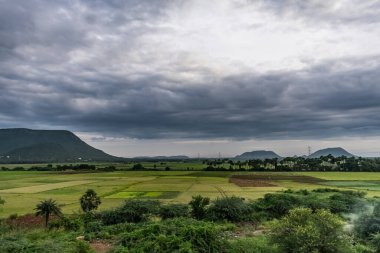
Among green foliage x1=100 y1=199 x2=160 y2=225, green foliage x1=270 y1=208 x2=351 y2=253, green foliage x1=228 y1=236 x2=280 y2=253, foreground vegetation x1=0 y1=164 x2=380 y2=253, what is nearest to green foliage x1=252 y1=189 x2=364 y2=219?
foreground vegetation x1=0 y1=164 x2=380 y2=253

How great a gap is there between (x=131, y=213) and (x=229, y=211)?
1136cm

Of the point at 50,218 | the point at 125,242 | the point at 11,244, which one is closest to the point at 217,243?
the point at 125,242

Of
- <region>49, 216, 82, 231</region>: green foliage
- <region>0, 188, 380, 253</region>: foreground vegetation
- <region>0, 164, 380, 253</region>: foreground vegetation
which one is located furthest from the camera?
<region>49, 216, 82, 231</region>: green foliage

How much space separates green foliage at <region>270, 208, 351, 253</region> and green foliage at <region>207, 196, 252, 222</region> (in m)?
16.8

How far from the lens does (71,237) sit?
108 ft

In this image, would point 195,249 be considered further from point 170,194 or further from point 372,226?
point 170,194

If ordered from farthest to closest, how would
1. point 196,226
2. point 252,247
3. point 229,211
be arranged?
point 229,211 < point 196,226 < point 252,247

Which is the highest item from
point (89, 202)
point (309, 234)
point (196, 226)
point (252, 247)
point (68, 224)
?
point (309, 234)

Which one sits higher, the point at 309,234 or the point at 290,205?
the point at 309,234

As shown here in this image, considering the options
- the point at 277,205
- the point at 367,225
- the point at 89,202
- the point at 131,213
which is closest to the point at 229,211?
the point at 277,205

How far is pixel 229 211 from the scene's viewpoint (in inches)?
1673

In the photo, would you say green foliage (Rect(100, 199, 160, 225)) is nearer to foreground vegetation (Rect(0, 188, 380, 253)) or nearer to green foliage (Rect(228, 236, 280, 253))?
foreground vegetation (Rect(0, 188, 380, 253))

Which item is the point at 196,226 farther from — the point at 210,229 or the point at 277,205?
the point at 277,205

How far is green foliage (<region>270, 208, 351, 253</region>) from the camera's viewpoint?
2341cm
